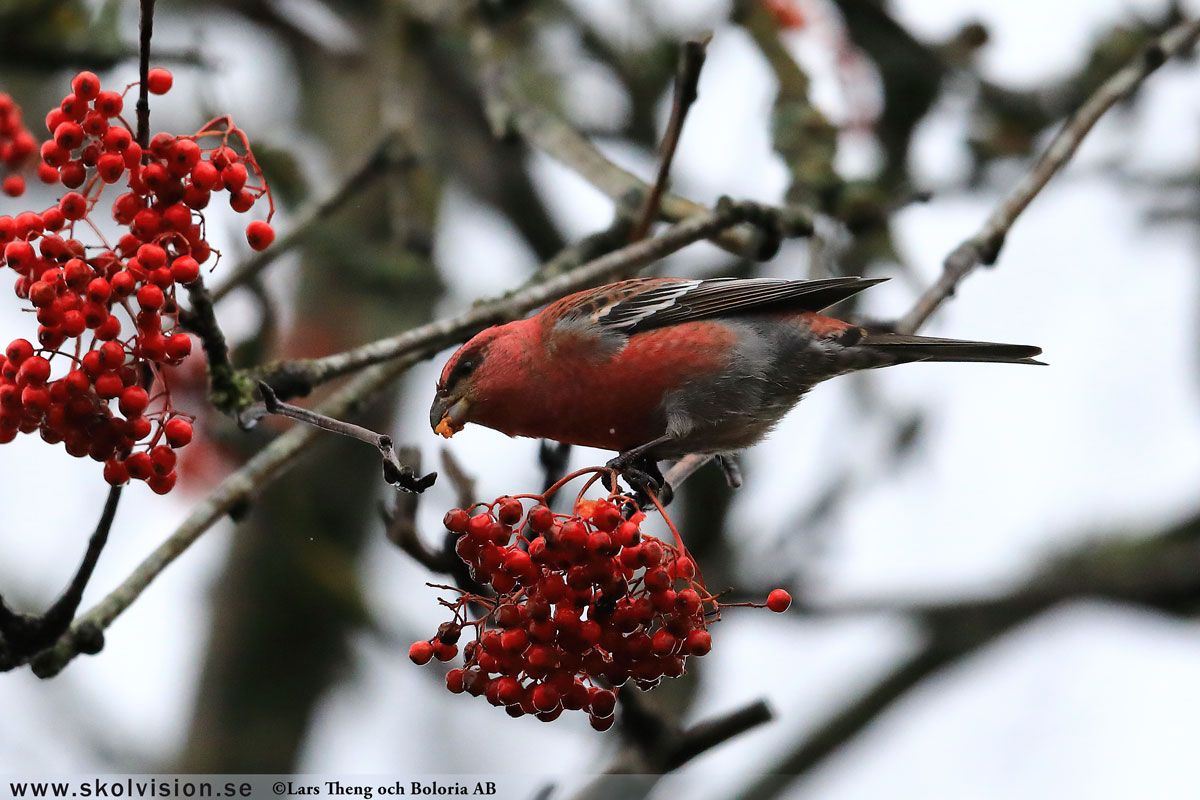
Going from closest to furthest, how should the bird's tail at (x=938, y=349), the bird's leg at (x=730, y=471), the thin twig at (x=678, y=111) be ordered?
the thin twig at (x=678, y=111), the bird's tail at (x=938, y=349), the bird's leg at (x=730, y=471)

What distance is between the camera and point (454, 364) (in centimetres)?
374

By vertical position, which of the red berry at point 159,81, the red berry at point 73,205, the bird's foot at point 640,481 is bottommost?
the bird's foot at point 640,481

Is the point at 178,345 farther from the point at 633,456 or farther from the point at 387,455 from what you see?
the point at 633,456

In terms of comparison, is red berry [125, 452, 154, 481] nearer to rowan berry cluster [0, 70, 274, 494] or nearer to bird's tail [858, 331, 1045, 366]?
rowan berry cluster [0, 70, 274, 494]

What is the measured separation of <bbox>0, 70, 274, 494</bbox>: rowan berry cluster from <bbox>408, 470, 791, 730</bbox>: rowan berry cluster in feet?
2.44

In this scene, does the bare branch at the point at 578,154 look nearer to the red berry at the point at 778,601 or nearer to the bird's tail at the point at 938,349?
the bird's tail at the point at 938,349

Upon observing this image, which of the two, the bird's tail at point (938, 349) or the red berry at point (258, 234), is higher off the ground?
the bird's tail at point (938, 349)

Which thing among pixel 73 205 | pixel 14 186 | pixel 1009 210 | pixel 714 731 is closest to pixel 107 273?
pixel 73 205

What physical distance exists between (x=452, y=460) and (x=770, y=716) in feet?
3.96

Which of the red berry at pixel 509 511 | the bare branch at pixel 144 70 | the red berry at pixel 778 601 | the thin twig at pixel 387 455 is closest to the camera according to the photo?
the thin twig at pixel 387 455

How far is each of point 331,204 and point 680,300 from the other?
4.66 feet

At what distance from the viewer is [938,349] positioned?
13.1 feet

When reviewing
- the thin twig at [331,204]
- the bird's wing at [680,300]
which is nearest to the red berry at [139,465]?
the thin twig at [331,204]

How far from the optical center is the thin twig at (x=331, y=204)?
407 cm
